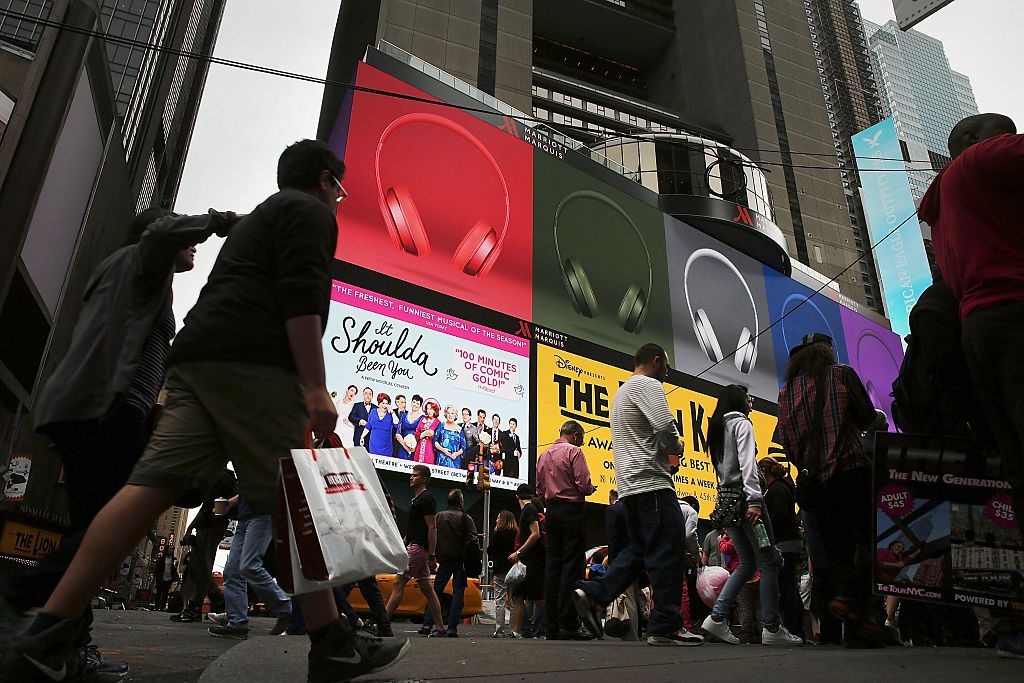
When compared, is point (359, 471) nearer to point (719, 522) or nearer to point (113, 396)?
point (113, 396)

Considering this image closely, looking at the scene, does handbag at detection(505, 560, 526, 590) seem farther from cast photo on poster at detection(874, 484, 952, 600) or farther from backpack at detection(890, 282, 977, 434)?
backpack at detection(890, 282, 977, 434)

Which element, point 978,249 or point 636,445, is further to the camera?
point 636,445

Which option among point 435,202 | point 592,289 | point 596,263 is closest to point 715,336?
point 596,263

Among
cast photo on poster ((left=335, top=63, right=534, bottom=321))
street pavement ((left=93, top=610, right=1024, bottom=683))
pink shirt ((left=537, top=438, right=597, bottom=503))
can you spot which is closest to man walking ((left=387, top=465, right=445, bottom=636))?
pink shirt ((left=537, top=438, right=597, bottom=503))

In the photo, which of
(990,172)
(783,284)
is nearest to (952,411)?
(990,172)

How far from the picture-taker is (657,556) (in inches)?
138

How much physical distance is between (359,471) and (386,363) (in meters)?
11.7

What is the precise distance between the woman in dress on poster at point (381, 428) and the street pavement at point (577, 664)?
954cm

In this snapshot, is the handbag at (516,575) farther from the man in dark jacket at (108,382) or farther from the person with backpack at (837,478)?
the man in dark jacket at (108,382)

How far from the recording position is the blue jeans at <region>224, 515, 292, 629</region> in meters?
4.38

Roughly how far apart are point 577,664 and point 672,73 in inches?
2127

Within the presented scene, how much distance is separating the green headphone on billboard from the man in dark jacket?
15722 mm

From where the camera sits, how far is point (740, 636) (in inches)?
210

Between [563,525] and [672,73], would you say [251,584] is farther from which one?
[672,73]
